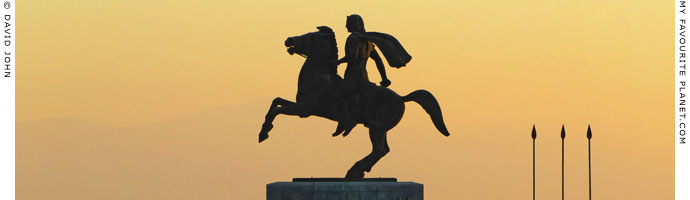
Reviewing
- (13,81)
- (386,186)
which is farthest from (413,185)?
(13,81)

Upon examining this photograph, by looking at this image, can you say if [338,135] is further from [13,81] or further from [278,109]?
[13,81]

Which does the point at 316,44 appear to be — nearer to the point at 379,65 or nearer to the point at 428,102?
the point at 379,65

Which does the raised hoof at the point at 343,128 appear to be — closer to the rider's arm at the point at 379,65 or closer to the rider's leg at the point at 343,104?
the rider's leg at the point at 343,104

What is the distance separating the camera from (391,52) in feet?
231

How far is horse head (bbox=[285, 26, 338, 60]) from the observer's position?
70.5m

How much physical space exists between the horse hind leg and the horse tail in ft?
3.32

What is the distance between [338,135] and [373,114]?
1106mm

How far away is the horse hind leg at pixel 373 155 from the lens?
231 ft

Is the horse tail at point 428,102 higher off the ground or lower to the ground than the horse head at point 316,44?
lower

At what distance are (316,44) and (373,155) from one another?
2.78m

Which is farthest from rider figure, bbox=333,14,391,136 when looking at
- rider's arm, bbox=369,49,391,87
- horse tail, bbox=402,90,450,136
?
horse tail, bbox=402,90,450,136

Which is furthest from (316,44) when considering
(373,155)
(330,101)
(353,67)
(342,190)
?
(342,190)

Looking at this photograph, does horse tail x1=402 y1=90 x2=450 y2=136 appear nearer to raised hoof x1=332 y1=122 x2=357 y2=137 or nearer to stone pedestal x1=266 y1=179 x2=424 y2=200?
raised hoof x1=332 y1=122 x2=357 y2=137

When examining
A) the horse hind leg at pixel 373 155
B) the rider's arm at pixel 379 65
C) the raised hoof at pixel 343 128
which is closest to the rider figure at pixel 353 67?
the raised hoof at pixel 343 128
